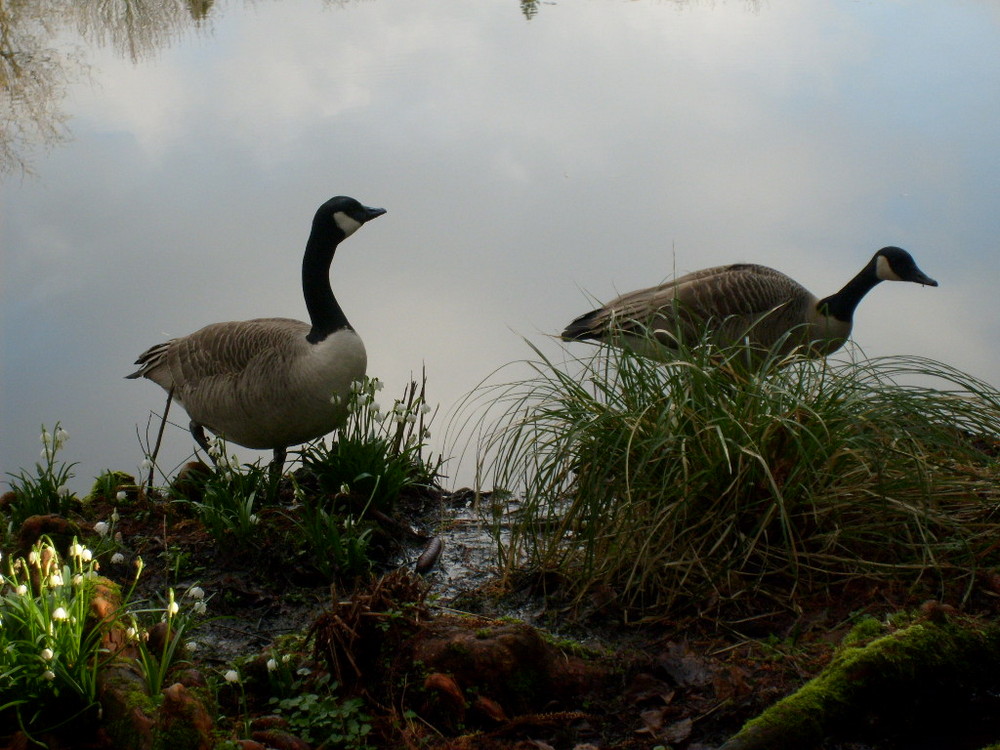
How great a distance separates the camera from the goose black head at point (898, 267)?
360 inches

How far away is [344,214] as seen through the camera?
23.0 ft

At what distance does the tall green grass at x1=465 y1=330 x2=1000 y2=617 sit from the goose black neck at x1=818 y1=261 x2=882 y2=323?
4.23 m

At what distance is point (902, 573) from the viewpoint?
15.4 ft

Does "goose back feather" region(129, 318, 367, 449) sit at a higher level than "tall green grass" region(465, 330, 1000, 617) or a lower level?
higher

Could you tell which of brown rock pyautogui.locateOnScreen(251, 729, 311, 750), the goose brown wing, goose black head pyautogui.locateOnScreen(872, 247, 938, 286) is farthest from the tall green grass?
goose black head pyautogui.locateOnScreen(872, 247, 938, 286)

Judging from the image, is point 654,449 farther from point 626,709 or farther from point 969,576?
point 969,576

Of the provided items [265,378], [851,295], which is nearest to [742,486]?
[265,378]

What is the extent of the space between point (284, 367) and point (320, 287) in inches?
27.1

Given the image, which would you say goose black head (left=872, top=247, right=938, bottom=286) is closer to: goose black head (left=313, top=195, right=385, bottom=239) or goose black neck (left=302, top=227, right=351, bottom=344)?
goose black head (left=313, top=195, right=385, bottom=239)

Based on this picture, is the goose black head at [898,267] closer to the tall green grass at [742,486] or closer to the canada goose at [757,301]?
the canada goose at [757,301]

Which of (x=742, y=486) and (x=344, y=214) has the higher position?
(x=344, y=214)

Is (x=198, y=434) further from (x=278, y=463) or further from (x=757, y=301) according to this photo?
(x=757, y=301)

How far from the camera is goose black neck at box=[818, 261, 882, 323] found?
9383 millimetres

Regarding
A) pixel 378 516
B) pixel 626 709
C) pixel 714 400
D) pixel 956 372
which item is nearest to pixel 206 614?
pixel 378 516
